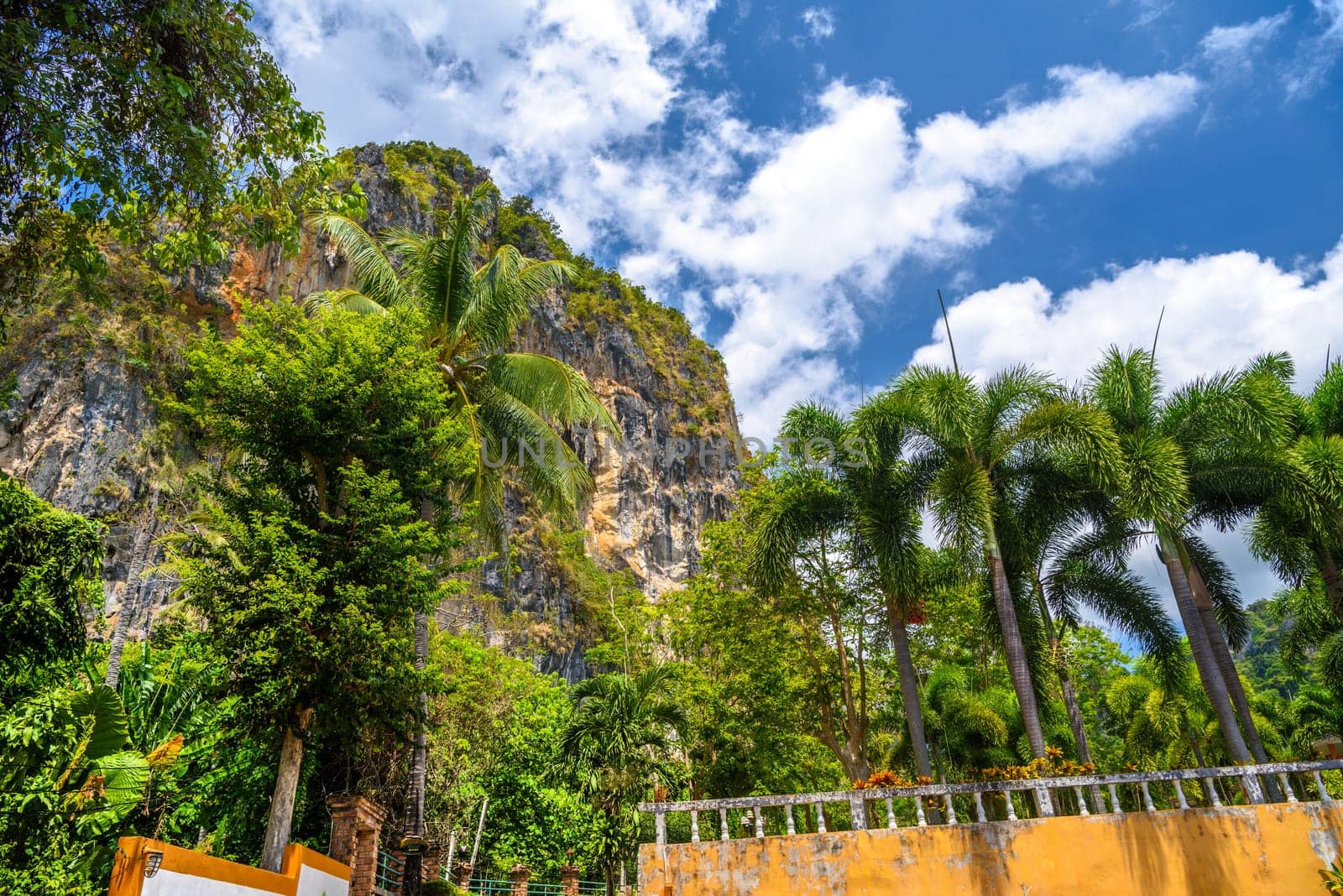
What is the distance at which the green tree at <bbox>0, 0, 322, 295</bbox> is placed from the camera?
5828 millimetres

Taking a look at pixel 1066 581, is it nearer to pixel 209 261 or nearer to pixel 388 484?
pixel 388 484

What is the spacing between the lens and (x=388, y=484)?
→ 34.3 ft

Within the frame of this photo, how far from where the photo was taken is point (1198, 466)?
15.0 meters

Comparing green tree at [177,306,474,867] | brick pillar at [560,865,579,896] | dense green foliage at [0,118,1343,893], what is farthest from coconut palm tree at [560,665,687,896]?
green tree at [177,306,474,867]

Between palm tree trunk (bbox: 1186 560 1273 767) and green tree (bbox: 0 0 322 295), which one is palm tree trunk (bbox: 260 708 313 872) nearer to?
green tree (bbox: 0 0 322 295)

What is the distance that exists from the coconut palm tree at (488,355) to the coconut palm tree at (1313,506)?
12.3 meters

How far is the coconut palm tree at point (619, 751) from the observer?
16.3m

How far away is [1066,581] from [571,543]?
29.7m

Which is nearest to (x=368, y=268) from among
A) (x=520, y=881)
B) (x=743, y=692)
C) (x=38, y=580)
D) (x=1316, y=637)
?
(x=38, y=580)

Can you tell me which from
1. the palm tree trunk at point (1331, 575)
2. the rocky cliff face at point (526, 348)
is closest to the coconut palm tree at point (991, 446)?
the palm tree trunk at point (1331, 575)

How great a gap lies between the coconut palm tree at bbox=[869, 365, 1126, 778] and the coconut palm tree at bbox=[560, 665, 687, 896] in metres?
6.86

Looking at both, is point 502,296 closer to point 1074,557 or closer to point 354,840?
point 354,840

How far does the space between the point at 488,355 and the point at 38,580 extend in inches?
384

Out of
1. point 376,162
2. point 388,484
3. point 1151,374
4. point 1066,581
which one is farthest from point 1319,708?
point 376,162
